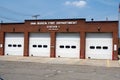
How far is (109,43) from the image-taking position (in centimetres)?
3753

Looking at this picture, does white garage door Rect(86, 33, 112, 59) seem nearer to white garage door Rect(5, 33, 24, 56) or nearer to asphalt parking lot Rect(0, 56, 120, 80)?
white garage door Rect(5, 33, 24, 56)

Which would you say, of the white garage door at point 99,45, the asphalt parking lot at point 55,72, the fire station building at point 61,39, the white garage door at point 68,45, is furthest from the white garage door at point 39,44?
the asphalt parking lot at point 55,72

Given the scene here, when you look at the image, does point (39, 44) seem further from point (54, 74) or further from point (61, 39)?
point (54, 74)

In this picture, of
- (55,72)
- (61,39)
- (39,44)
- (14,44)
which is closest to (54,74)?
(55,72)

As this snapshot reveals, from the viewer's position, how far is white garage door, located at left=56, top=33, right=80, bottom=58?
3875 cm

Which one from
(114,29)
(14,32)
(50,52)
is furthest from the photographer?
(14,32)

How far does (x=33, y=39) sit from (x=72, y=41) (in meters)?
5.82

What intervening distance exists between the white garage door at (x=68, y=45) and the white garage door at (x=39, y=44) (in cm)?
150

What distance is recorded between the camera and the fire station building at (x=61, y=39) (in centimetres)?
3762

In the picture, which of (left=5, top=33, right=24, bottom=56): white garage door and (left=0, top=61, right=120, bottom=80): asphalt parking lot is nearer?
(left=0, top=61, right=120, bottom=80): asphalt parking lot

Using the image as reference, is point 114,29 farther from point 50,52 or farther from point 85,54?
point 50,52

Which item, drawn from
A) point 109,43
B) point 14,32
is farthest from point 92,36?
point 14,32

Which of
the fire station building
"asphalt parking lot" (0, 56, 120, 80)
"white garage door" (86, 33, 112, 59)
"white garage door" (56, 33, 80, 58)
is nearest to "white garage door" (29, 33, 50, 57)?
the fire station building

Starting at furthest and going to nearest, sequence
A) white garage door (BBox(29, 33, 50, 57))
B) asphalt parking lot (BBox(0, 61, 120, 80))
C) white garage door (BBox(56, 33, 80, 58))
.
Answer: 1. white garage door (BBox(29, 33, 50, 57))
2. white garage door (BBox(56, 33, 80, 58))
3. asphalt parking lot (BBox(0, 61, 120, 80))
